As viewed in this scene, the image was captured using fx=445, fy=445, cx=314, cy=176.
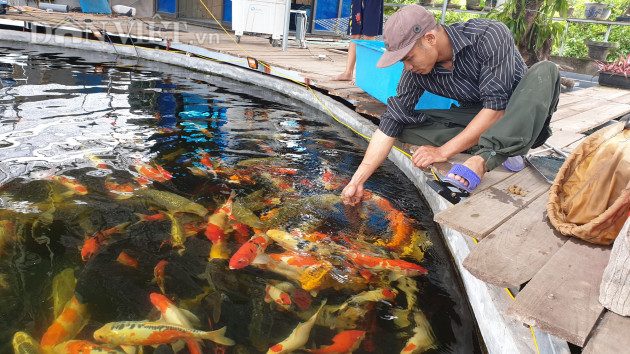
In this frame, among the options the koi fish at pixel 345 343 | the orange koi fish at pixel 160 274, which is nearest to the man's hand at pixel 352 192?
the koi fish at pixel 345 343

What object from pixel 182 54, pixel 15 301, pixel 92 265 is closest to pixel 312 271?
pixel 92 265

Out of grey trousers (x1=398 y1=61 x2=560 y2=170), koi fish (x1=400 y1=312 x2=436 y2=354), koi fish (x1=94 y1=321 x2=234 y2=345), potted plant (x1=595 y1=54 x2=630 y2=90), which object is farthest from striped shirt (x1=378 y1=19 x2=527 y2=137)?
potted plant (x1=595 y1=54 x2=630 y2=90)

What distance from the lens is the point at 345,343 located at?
7.72ft

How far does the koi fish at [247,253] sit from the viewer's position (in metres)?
2.91

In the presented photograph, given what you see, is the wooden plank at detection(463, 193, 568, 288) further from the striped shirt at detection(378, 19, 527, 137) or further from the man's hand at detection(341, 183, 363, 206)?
the man's hand at detection(341, 183, 363, 206)

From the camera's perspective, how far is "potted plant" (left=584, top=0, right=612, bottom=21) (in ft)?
29.9

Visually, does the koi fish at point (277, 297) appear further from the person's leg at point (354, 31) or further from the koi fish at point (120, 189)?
the person's leg at point (354, 31)

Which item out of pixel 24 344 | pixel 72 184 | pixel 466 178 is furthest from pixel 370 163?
pixel 72 184

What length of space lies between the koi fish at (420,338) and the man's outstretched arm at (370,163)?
1.04 m

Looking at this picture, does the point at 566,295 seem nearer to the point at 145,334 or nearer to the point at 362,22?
the point at 145,334

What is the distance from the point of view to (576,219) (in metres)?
2.16

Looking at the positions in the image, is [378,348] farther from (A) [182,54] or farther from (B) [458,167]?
(A) [182,54]

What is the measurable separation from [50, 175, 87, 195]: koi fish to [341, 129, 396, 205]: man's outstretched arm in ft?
7.29

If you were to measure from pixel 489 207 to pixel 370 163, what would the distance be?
96cm
